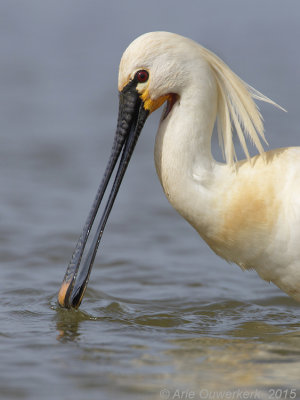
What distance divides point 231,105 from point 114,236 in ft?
10.4

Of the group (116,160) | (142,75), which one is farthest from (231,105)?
(116,160)

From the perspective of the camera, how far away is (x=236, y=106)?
6426mm

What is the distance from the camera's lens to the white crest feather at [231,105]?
6340mm

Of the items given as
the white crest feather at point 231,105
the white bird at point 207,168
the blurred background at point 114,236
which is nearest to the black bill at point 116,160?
the white bird at point 207,168

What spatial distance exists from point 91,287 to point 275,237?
2.05m

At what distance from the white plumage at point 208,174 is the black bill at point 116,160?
9 centimetres

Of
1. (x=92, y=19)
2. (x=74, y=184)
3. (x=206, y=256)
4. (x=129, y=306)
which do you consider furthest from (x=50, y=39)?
(x=129, y=306)

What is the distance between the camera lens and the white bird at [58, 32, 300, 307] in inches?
241

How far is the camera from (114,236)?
9.29 meters

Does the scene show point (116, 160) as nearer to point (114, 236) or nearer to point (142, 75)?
point (142, 75)

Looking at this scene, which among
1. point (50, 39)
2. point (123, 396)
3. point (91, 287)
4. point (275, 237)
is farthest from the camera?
point (50, 39)

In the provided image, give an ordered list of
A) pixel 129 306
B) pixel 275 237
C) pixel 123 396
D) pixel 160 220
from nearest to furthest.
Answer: pixel 123 396
pixel 275 237
pixel 129 306
pixel 160 220

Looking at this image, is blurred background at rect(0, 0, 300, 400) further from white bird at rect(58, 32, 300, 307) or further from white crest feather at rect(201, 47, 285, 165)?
white bird at rect(58, 32, 300, 307)

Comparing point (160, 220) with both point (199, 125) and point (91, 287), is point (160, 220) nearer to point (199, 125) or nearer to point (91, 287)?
point (91, 287)
